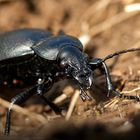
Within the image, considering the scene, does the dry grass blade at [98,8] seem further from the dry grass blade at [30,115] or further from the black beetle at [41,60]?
the dry grass blade at [30,115]

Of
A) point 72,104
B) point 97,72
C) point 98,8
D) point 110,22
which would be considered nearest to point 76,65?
point 72,104

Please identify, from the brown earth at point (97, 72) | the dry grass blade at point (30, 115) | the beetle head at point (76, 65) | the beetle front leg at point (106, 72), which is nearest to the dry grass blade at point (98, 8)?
the brown earth at point (97, 72)

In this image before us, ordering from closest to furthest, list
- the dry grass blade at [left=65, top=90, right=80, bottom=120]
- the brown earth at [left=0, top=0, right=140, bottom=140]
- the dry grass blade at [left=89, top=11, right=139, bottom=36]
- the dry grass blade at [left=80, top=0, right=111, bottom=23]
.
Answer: the brown earth at [left=0, top=0, right=140, bottom=140], the dry grass blade at [left=65, top=90, right=80, bottom=120], the dry grass blade at [left=89, top=11, right=139, bottom=36], the dry grass blade at [left=80, top=0, right=111, bottom=23]

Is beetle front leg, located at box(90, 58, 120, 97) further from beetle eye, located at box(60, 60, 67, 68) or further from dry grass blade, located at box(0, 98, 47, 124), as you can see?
dry grass blade, located at box(0, 98, 47, 124)

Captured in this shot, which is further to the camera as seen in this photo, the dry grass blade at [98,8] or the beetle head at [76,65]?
the dry grass blade at [98,8]

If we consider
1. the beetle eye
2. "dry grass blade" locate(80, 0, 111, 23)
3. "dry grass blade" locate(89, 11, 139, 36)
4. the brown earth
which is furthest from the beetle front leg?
"dry grass blade" locate(80, 0, 111, 23)

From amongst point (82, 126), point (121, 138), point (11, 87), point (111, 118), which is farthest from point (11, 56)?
point (121, 138)
